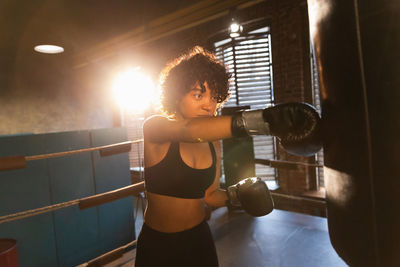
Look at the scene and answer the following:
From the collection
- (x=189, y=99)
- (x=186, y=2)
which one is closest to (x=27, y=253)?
(x=189, y=99)

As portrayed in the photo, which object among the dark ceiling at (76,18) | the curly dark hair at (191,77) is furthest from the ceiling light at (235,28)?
the curly dark hair at (191,77)

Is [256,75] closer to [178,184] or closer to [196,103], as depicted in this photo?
[196,103]

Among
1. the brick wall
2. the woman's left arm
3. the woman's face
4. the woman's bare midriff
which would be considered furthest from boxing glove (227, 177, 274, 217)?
the brick wall

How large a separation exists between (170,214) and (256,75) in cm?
371

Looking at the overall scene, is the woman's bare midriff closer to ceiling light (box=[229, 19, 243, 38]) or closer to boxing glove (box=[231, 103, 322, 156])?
boxing glove (box=[231, 103, 322, 156])

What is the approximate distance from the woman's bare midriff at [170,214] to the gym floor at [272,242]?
1.48 metres

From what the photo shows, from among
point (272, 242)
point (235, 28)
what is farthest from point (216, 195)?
point (235, 28)

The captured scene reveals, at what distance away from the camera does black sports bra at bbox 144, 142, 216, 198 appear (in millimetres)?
1254

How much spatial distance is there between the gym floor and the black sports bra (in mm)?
1587

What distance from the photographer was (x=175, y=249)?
126 cm

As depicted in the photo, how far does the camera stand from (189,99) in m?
1.36

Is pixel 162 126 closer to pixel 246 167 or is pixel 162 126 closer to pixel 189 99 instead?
pixel 189 99

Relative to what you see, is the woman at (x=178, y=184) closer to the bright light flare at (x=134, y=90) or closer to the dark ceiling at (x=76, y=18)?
the dark ceiling at (x=76, y=18)

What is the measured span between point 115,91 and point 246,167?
5.27m
